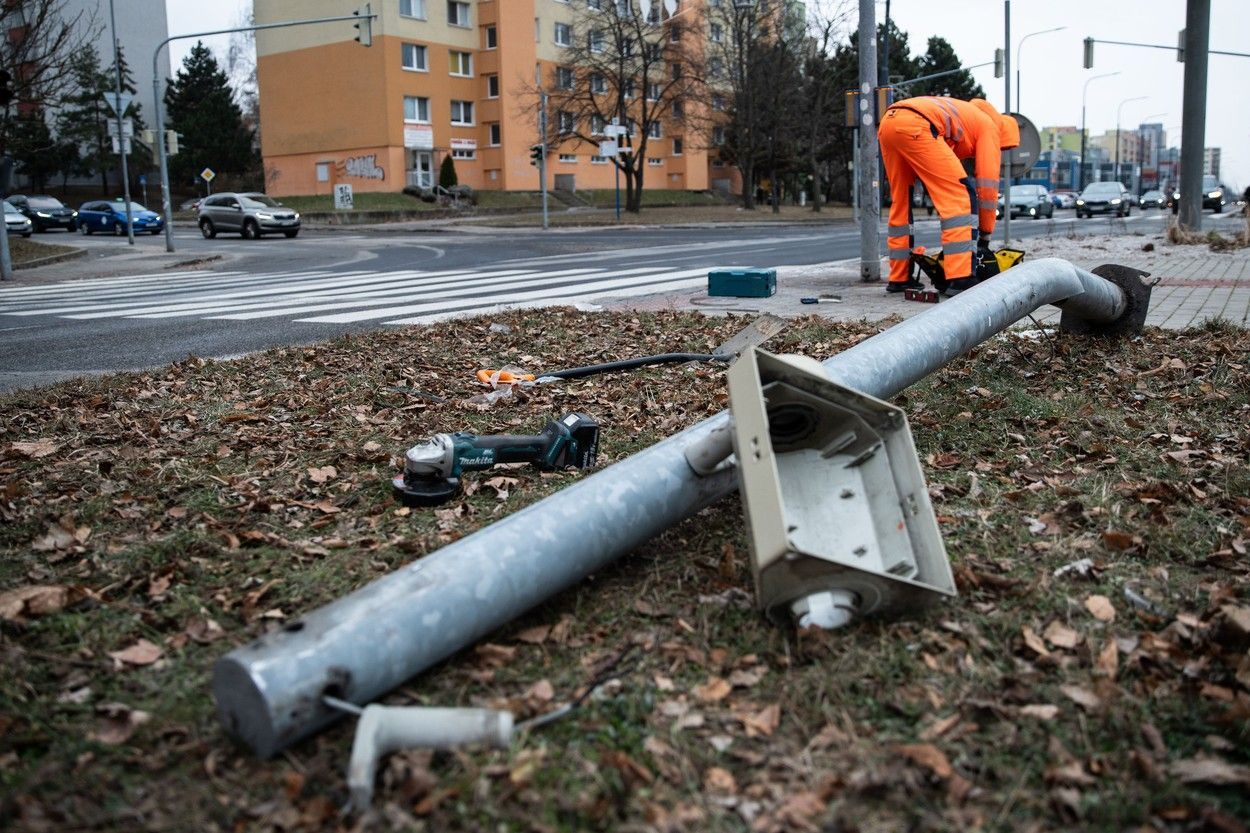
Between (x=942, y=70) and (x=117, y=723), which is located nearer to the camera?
(x=117, y=723)

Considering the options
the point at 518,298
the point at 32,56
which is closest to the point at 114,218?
the point at 32,56

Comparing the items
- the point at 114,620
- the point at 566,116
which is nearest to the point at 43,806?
the point at 114,620

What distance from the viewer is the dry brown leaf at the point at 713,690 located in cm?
251

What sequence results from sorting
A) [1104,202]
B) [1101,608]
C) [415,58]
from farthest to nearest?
1. [415,58]
2. [1104,202]
3. [1101,608]

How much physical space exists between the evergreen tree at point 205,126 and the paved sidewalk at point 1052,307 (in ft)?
192

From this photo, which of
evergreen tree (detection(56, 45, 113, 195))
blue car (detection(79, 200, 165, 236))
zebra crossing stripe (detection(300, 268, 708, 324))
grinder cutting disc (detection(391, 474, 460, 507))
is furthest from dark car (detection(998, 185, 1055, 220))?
evergreen tree (detection(56, 45, 113, 195))

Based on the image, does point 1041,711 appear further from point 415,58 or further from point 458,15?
point 458,15

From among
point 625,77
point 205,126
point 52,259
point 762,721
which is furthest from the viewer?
point 205,126

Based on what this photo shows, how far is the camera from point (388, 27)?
51.2 meters

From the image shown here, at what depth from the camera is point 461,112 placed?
56719mm

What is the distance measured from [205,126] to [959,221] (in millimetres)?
64965

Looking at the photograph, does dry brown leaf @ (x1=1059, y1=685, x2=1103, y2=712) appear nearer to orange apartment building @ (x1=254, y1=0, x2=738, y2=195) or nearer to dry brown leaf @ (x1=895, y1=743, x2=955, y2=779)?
dry brown leaf @ (x1=895, y1=743, x2=955, y2=779)

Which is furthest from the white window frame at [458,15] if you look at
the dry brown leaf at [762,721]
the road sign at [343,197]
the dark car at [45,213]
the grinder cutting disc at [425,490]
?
the dry brown leaf at [762,721]

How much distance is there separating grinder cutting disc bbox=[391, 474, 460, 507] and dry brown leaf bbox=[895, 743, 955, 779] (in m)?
2.10
